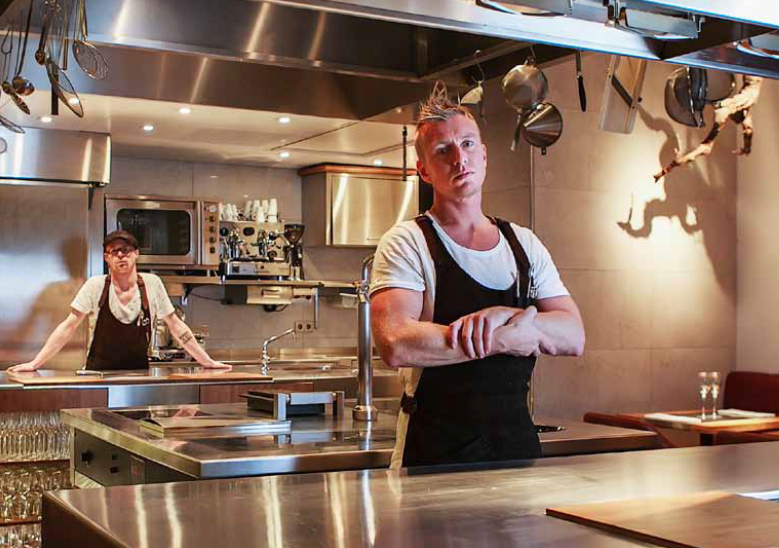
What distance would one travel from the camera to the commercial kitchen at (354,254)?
1.71 metres

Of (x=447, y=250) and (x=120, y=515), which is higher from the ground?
(x=447, y=250)

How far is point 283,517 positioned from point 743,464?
1086 millimetres

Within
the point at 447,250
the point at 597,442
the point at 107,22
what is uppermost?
the point at 107,22

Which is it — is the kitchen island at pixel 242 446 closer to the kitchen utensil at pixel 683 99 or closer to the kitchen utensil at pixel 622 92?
the kitchen utensil at pixel 683 99

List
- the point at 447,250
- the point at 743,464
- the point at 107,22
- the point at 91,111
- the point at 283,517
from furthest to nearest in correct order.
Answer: the point at 91,111 → the point at 107,22 → the point at 447,250 → the point at 743,464 → the point at 283,517

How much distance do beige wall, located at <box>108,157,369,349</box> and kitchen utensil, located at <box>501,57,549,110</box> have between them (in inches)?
199

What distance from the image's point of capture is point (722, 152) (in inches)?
253

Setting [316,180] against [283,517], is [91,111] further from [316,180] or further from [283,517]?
[283,517]

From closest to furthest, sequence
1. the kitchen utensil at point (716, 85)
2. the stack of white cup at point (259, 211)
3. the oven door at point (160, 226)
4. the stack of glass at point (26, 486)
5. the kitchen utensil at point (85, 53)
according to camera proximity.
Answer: the kitchen utensil at point (85, 53) → the kitchen utensil at point (716, 85) → the stack of glass at point (26, 486) → the oven door at point (160, 226) → the stack of white cup at point (259, 211)

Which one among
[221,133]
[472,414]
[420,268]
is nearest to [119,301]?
[221,133]

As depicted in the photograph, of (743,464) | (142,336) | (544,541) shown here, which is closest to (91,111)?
(142,336)

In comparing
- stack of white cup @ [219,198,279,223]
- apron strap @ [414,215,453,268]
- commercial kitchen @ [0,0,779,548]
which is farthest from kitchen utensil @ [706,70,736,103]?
stack of white cup @ [219,198,279,223]

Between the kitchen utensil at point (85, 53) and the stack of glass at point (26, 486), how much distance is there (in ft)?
8.03

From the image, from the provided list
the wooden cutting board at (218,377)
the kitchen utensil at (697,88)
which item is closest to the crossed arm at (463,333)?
the kitchen utensil at (697,88)
